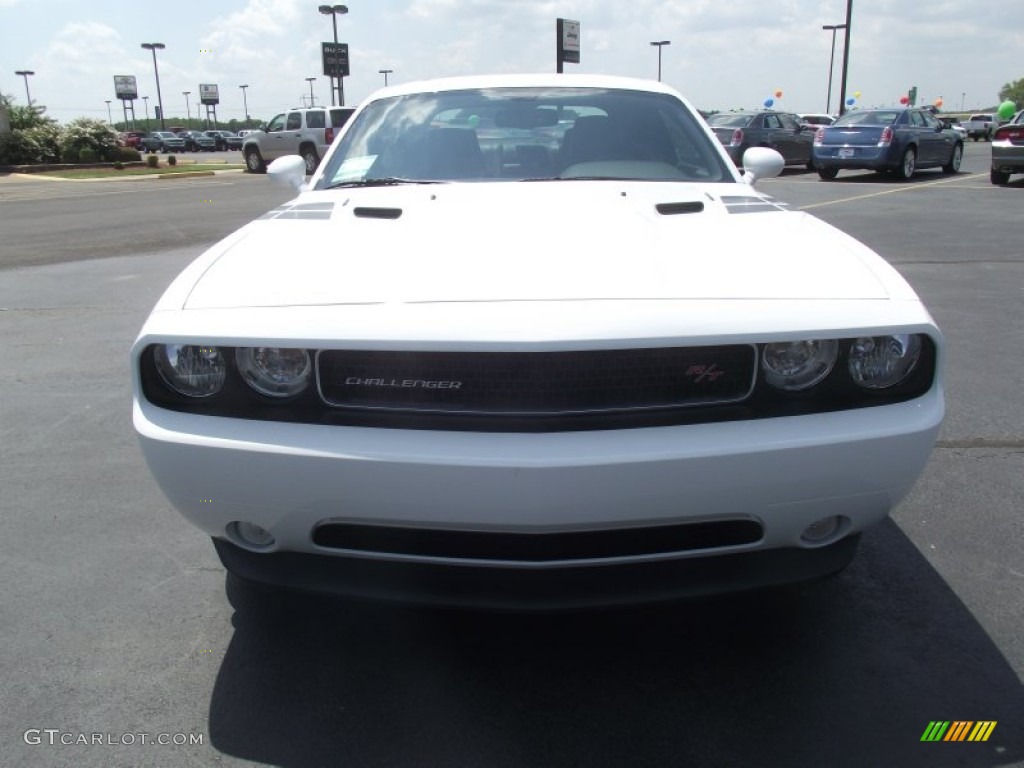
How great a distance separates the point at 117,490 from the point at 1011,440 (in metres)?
3.99

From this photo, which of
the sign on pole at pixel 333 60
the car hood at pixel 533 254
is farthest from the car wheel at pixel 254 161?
the car hood at pixel 533 254

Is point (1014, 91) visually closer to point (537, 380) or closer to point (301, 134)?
point (301, 134)

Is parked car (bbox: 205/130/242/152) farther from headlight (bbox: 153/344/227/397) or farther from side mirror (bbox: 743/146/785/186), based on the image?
headlight (bbox: 153/344/227/397)

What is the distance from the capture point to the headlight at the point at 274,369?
2125 mm

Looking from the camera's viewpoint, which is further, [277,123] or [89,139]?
[89,139]

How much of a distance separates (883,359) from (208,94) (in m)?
100

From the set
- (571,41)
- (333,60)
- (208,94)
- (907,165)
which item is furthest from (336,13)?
(208,94)

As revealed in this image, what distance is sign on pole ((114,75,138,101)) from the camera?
88.2 metres

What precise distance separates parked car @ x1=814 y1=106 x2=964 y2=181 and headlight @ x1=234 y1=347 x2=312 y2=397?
61.0 feet

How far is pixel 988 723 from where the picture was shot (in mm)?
2197

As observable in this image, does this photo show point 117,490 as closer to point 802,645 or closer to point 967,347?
point 802,645

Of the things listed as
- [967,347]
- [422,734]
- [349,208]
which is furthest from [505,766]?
[967,347]

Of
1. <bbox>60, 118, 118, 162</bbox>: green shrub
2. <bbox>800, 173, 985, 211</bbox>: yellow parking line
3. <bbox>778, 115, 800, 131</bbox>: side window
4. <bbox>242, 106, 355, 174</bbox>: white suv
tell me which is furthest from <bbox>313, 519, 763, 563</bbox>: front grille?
<bbox>60, 118, 118, 162</bbox>: green shrub

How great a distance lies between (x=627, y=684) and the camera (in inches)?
93.4
